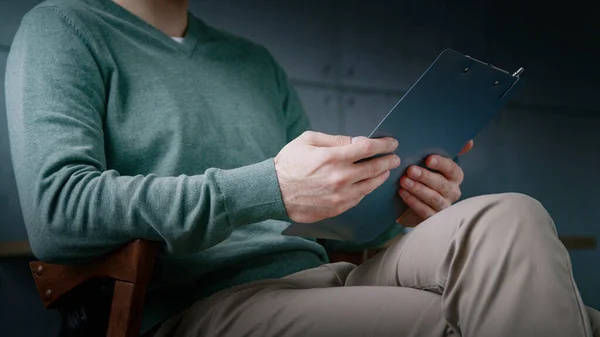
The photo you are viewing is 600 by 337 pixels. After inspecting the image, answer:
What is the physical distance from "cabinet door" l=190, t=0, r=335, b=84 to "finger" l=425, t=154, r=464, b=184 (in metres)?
1.21

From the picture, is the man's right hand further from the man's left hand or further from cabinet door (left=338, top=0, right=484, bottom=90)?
cabinet door (left=338, top=0, right=484, bottom=90)

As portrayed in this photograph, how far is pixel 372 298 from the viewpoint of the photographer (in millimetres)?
1037

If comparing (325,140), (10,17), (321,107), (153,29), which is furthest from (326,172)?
(321,107)

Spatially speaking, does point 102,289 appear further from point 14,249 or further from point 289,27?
point 289,27

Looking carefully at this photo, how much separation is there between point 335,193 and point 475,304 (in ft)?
0.95

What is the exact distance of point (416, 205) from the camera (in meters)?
1.33

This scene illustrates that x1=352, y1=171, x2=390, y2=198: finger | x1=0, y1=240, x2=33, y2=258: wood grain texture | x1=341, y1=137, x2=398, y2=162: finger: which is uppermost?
x1=341, y1=137, x2=398, y2=162: finger

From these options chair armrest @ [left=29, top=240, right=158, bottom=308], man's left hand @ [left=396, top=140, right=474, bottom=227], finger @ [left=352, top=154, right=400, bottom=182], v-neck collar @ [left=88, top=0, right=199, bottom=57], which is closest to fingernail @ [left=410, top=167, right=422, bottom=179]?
man's left hand @ [left=396, top=140, right=474, bottom=227]

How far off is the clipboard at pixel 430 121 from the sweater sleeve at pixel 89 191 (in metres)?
0.14

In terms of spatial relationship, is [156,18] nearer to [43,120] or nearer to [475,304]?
[43,120]

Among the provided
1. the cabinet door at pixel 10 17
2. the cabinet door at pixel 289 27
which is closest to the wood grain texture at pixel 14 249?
the cabinet door at pixel 10 17

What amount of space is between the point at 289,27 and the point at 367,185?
4.98ft

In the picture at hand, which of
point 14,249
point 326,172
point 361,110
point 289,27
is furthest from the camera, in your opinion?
point 361,110

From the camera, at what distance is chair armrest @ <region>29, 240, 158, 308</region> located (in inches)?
42.1
